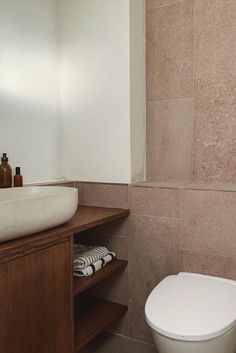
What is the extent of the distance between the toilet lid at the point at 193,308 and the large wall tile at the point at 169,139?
66cm

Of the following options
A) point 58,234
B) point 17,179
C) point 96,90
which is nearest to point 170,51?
point 96,90

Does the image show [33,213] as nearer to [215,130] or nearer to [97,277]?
[97,277]

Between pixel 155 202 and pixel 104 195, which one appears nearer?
pixel 155 202

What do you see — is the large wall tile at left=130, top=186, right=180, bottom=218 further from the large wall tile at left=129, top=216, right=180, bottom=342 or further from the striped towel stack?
the striped towel stack

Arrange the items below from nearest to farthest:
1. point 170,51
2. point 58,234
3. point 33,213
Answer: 1. point 33,213
2. point 58,234
3. point 170,51

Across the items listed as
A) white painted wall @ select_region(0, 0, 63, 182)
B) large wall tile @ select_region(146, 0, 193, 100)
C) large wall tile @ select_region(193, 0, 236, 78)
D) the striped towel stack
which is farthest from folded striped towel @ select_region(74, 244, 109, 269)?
large wall tile @ select_region(193, 0, 236, 78)

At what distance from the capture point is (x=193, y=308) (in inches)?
47.9

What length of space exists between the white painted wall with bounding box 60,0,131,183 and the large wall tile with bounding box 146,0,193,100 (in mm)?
222

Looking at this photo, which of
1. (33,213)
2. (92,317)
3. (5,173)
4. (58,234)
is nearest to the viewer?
(33,213)

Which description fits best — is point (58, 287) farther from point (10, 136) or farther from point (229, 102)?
point (229, 102)

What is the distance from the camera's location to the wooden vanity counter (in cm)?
109

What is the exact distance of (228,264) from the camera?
154cm

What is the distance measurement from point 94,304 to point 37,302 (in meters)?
0.73

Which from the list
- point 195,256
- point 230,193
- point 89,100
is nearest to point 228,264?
point 195,256
